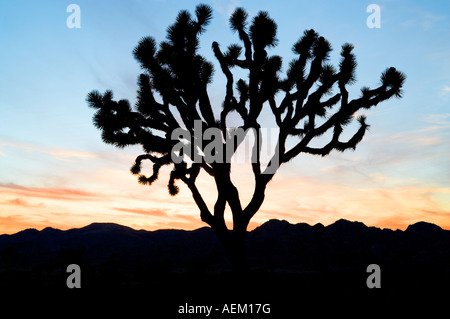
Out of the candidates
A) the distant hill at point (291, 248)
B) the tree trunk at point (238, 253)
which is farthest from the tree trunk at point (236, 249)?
the distant hill at point (291, 248)

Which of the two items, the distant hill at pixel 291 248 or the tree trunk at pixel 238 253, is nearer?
the tree trunk at pixel 238 253

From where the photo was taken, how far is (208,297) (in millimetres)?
7625

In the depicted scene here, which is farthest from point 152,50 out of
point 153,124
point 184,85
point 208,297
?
point 208,297

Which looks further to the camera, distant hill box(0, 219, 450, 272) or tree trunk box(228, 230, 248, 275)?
distant hill box(0, 219, 450, 272)

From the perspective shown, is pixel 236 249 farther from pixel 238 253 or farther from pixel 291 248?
pixel 291 248

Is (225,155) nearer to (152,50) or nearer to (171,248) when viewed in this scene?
(152,50)

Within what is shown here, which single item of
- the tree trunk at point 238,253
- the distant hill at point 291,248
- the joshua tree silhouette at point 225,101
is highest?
the joshua tree silhouette at point 225,101

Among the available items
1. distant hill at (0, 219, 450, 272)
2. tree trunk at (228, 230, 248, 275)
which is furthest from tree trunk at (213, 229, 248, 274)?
distant hill at (0, 219, 450, 272)

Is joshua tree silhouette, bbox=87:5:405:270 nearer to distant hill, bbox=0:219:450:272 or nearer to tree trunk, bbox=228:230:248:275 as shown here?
tree trunk, bbox=228:230:248:275

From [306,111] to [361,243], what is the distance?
45.8 meters

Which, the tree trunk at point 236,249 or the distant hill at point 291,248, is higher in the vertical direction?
the tree trunk at point 236,249

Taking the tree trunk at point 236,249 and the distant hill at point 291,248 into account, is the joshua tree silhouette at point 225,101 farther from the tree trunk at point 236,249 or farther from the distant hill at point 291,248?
the distant hill at point 291,248

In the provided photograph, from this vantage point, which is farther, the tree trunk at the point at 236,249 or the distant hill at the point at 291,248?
the distant hill at the point at 291,248

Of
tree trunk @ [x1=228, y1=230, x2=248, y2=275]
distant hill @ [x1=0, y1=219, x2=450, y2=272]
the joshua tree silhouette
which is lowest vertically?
distant hill @ [x1=0, y1=219, x2=450, y2=272]
